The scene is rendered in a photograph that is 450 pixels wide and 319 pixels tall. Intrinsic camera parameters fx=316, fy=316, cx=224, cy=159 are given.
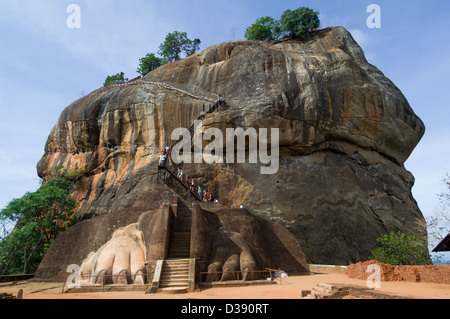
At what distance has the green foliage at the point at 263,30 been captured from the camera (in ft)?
117

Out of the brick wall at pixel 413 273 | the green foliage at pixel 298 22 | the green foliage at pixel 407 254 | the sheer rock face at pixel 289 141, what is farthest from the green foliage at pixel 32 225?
the green foliage at pixel 298 22

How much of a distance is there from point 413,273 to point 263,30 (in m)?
31.8

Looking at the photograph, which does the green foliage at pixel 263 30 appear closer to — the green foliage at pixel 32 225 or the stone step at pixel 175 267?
the green foliage at pixel 32 225

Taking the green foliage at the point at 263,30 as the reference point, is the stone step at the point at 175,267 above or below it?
below

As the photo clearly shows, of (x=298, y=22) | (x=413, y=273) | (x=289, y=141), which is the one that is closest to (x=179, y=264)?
(x=413, y=273)

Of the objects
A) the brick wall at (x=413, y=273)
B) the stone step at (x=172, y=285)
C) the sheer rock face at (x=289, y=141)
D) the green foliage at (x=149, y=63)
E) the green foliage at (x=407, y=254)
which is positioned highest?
the green foliage at (x=149, y=63)

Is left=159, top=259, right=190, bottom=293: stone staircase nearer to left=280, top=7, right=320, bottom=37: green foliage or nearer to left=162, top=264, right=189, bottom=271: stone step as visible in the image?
left=162, top=264, right=189, bottom=271: stone step

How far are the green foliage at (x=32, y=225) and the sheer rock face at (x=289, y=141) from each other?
79.8 inches

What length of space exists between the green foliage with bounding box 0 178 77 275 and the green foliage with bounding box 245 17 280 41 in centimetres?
2662

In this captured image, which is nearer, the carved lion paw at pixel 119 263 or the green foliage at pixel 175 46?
the carved lion paw at pixel 119 263

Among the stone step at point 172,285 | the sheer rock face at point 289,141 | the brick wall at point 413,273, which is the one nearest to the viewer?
the stone step at point 172,285

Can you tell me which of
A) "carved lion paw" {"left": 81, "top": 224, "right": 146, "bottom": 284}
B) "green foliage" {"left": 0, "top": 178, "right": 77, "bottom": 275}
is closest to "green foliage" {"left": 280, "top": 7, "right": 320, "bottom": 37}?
"green foliage" {"left": 0, "top": 178, "right": 77, "bottom": 275}

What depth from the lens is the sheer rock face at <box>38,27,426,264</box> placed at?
2225 cm
